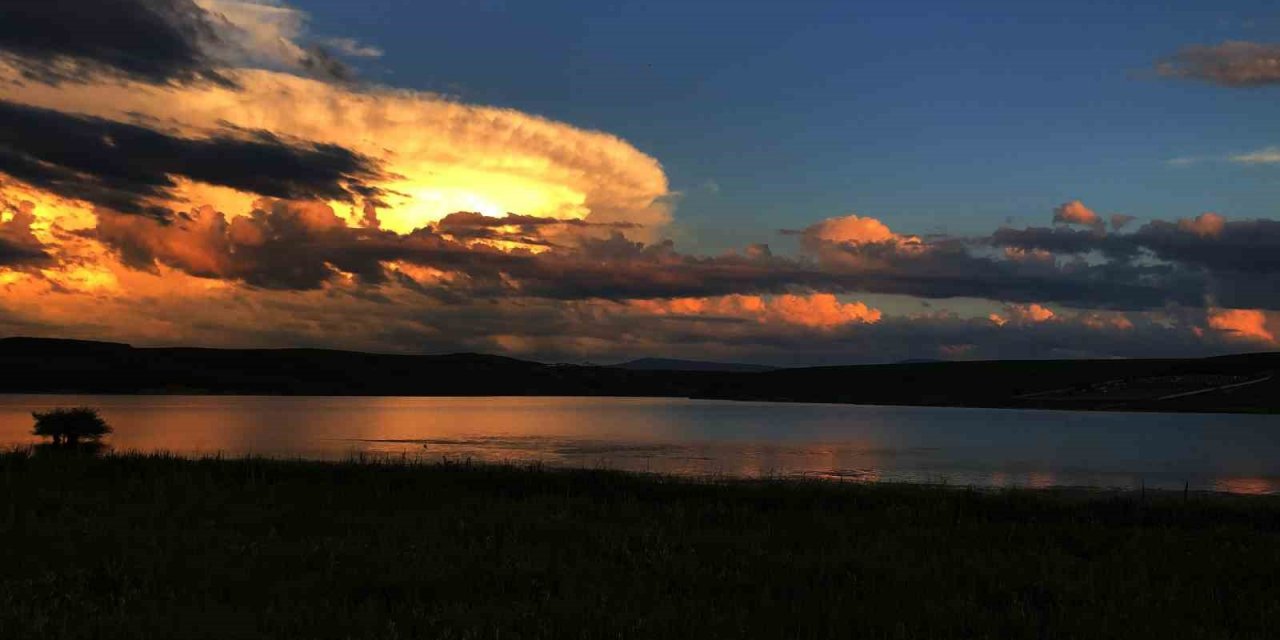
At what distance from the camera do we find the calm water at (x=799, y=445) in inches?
2239

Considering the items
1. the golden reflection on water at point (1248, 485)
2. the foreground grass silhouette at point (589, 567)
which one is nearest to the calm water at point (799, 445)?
the golden reflection on water at point (1248, 485)

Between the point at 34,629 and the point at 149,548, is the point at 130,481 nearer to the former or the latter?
the point at 149,548

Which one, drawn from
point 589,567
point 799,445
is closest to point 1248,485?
point 799,445

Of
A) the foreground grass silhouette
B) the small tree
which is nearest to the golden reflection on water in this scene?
the foreground grass silhouette

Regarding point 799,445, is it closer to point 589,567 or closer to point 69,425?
point 69,425

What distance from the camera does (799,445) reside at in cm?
8144

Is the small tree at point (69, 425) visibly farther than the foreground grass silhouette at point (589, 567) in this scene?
Yes

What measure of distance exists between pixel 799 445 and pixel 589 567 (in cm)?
6905

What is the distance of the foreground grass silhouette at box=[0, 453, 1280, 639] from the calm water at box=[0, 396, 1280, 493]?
31.1m

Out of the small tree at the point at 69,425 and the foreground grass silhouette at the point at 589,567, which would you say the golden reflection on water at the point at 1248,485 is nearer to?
the foreground grass silhouette at the point at 589,567

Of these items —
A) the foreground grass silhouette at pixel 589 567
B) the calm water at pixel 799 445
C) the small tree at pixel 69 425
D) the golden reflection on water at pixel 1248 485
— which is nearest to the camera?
the foreground grass silhouette at pixel 589 567

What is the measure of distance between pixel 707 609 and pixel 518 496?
48.6 ft

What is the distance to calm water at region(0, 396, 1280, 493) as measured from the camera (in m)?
56.9

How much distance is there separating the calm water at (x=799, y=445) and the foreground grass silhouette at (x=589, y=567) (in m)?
31.1
